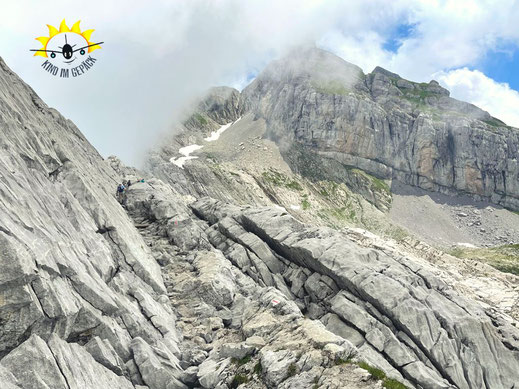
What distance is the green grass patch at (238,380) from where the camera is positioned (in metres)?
23.3

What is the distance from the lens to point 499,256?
136875 mm

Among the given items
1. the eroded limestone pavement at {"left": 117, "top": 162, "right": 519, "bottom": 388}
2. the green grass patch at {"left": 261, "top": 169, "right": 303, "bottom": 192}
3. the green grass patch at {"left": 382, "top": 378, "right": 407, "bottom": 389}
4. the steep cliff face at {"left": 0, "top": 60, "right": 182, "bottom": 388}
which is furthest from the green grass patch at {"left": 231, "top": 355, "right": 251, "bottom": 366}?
the green grass patch at {"left": 261, "top": 169, "right": 303, "bottom": 192}

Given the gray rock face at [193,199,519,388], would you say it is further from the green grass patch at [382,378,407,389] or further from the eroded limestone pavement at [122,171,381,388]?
the green grass patch at [382,378,407,389]

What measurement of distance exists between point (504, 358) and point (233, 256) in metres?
31.6

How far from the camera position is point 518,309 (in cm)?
6969

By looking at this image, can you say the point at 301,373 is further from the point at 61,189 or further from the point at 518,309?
the point at 518,309

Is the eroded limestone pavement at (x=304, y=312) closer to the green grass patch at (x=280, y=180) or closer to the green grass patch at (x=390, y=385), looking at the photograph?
the green grass patch at (x=390, y=385)

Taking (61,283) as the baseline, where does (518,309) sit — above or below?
above

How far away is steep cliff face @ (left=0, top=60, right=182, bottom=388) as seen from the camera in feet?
61.1

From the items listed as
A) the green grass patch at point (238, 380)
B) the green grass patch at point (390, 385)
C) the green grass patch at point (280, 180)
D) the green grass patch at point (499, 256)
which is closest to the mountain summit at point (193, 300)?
the green grass patch at point (238, 380)

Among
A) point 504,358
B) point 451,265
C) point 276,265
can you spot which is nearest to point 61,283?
point 276,265

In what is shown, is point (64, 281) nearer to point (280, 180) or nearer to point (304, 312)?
point (304, 312)

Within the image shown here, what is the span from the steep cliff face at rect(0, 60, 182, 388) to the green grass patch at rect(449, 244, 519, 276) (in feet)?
414

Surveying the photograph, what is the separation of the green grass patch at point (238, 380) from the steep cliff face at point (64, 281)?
12.1ft
